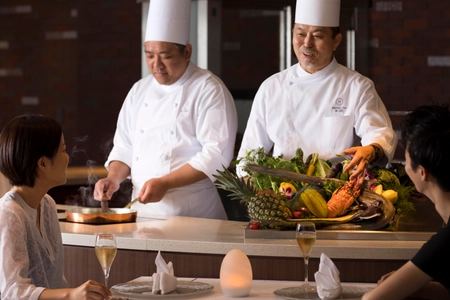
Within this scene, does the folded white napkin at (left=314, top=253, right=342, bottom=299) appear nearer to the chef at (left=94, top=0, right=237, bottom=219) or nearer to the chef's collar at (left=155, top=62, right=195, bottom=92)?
the chef at (left=94, top=0, right=237, bottom=219)

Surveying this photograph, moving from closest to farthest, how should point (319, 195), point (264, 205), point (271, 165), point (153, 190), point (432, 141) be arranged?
1. point (432, 141)
2. point (264, 205)
3. point (319, 195)
4. point (271, 165)
5. point (153, 190)

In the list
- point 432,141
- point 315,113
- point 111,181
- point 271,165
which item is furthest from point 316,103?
point 432,141

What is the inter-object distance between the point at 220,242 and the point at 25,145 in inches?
30.5

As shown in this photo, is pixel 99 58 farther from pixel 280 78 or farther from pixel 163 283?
pixel 163 283

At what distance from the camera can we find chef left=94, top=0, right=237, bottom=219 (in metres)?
3.59

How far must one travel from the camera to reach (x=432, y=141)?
1.89m

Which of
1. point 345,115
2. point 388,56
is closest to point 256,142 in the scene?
point 345,115

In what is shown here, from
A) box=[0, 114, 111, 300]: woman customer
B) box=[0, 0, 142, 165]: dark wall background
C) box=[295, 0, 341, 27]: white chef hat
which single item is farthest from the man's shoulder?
box=[0, 0, 142, 165]: dark wall background

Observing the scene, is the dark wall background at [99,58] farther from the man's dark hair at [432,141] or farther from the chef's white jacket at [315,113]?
the man's dark hair at [432,141]

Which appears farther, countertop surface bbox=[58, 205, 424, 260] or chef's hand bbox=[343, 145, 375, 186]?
chef's hand bbox=[343, 145, 375, 186]

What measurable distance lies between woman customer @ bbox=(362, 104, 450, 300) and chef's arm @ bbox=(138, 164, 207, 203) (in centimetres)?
166

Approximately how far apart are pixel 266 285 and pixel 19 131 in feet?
2.82

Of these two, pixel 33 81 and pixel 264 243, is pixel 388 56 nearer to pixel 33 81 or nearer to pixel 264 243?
pixel 33 81

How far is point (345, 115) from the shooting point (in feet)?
11.2
